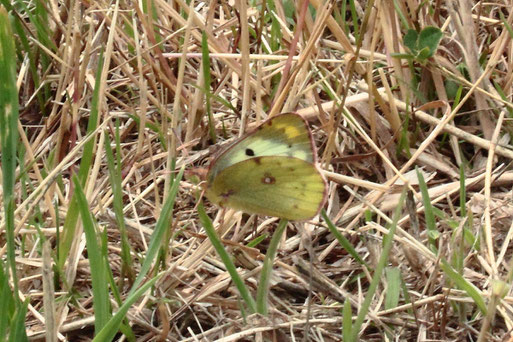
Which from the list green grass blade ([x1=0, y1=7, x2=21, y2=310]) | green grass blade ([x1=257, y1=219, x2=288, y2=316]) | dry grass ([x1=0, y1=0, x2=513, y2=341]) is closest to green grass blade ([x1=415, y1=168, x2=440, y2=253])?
dry grass ([x1=0, y1=0, x2=513, y2=341])

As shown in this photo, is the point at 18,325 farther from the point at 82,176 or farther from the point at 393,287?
the point at 393,287

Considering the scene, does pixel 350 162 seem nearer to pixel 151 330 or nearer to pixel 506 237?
pixel 506 237

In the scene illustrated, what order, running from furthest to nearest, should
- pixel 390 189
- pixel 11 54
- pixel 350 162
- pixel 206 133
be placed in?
pixel 206 133 < pixel 350 162 < pixel 390 189 < pixel 11 54

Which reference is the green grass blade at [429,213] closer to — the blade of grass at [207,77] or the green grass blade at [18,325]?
the blade of grass at [207,77]

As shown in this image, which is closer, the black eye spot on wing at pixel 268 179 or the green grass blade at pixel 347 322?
the green grass blade at pixel 347 322

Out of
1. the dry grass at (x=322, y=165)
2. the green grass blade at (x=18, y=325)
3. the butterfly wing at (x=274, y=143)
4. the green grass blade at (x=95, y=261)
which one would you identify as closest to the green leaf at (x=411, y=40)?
the dry grass at (x=322, y=165)

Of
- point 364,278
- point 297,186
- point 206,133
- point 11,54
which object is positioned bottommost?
point 364,278

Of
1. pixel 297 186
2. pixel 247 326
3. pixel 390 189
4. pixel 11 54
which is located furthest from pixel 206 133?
pixel 11 54
